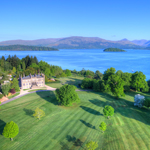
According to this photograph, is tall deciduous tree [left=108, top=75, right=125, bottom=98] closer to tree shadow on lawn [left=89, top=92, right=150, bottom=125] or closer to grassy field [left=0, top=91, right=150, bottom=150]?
tree shadow on lawn [left=89, top=92, right=150, bottom=125]

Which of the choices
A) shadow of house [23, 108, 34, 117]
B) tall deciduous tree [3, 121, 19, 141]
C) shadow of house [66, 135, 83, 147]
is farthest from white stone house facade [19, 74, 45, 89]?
shadow of house [66, 135, 83, 147]

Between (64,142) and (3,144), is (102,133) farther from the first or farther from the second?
(3,144)

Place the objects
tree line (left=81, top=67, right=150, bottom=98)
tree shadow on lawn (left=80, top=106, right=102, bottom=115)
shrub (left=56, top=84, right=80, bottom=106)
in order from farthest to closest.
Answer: tree line (left=81, top=67, right=150, bottom=98) < shrub (left=56, top=84, right=80, bottom=106) < tree shadow on lawn (left=80, top=106, right=102, bottom=115)

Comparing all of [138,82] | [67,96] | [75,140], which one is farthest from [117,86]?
[75,140]


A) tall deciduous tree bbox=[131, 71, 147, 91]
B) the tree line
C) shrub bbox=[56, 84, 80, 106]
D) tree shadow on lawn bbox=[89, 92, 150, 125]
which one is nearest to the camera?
tree shadow on lawn bbox=[89, 92, 150, 125]

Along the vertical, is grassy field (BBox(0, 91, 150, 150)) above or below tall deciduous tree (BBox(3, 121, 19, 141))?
below

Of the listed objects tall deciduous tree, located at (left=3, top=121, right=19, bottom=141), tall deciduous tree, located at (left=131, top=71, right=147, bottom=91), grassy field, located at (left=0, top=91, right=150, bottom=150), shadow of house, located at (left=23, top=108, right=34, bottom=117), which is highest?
tall deciduous tree, located at (left=131, top=71, right=147, bottom=91)

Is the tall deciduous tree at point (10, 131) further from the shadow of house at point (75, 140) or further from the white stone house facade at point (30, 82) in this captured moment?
the white stone house facade at point (30, 82)

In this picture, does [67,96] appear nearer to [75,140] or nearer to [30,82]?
[75,140]

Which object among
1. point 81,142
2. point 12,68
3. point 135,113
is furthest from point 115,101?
point 12,68

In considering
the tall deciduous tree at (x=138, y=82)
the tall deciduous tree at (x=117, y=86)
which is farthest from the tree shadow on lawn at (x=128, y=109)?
the tall deciduous tree at (x=138, y=82)
